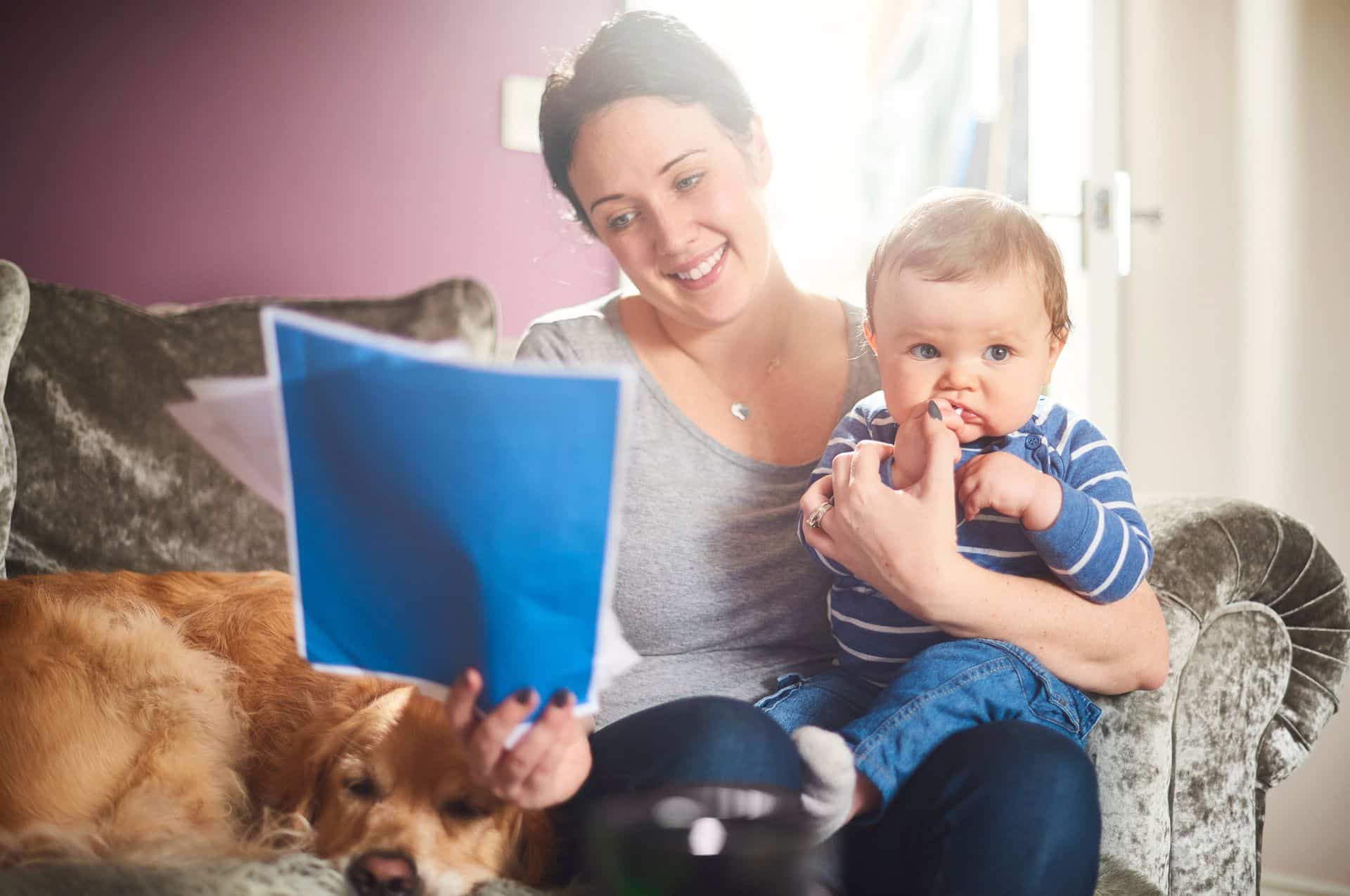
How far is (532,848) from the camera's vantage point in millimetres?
902

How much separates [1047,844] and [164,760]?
A: 80cm

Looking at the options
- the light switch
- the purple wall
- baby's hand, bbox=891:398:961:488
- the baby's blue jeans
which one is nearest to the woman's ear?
baby's hand, bbox=891:398:961:488

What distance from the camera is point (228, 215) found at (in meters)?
2.31

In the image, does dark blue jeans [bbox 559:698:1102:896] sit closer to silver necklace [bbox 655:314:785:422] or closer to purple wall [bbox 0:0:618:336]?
silver necklace [bbox 655:314:785:422]

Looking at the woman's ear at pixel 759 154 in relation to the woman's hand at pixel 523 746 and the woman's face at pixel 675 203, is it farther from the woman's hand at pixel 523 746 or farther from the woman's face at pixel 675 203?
the woman's hand at pixel 523 746

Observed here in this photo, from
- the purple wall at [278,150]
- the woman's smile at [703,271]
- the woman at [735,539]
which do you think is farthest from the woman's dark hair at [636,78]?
the purple wall at [278,150]

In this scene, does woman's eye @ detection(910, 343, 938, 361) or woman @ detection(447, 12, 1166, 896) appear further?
woman's eye @ detection(910, 343, 938, 361)

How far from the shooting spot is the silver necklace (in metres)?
1.17

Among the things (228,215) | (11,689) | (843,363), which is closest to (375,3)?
(228,215)

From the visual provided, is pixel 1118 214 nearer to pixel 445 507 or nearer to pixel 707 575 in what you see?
pixel 707 575

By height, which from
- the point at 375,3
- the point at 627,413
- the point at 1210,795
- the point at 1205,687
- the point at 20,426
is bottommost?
the point at 1210,795

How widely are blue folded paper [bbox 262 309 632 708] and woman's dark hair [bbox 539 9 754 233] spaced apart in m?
0.61

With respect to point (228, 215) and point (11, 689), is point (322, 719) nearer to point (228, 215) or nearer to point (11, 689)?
point (11, 689)

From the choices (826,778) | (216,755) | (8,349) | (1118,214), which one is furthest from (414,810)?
(1118,214)
